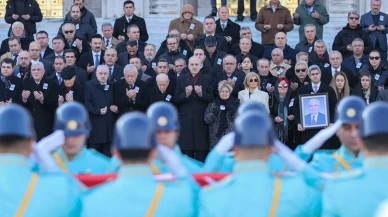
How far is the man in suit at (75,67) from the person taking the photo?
1789 cm

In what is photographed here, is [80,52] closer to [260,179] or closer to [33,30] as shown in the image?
[33,30]

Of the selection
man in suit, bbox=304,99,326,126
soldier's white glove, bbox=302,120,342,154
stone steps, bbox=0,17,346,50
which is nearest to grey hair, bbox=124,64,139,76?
man in suit, bbox=304,99,326,126

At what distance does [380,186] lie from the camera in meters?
7.41

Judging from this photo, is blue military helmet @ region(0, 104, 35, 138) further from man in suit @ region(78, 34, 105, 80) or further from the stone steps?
the stone steps

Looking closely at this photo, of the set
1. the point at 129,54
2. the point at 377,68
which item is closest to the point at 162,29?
the point at 129,54

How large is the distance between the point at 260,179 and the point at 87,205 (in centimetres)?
112

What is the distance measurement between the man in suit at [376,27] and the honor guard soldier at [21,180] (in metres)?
13.2

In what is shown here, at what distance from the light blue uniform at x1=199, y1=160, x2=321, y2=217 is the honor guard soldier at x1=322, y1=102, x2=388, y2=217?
32 centimetres

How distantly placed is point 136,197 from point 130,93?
983 centimetres

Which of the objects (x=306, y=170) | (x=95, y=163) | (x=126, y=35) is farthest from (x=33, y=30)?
(x=306, y=170)

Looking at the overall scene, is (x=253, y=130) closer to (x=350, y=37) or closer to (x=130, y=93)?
(x=130, y=93)

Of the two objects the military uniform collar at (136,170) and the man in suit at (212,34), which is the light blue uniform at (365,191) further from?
the man in suit at (212,34)

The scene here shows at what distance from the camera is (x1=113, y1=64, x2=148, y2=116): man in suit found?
17203mm

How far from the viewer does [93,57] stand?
18.7 meters
